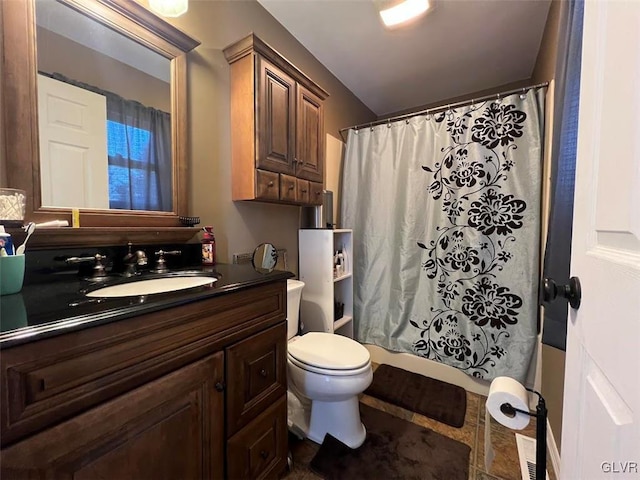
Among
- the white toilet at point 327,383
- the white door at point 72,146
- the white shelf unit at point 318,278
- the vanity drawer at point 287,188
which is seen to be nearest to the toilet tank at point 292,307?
the white toilet at point 327,383

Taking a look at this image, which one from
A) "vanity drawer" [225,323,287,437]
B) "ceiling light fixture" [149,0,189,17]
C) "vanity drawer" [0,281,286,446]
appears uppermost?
"ceiling light fixture" [149,0,189,17]

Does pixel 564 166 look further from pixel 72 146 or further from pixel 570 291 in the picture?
pixel 72 146

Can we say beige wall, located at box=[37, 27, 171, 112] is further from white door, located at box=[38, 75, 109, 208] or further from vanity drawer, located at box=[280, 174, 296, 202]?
vanity drawer, located at box=[280, 174, 296, 202]

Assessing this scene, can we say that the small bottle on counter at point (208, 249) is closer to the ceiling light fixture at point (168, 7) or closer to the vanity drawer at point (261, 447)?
the vanity drawer at point (261, 447)

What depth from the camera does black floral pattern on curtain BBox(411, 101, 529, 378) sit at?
1688mm

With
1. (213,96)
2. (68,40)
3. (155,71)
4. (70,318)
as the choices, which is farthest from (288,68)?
(70,318)

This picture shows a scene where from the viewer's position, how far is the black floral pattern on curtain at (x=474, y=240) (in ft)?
5.54

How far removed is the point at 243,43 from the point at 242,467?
71.9 inches

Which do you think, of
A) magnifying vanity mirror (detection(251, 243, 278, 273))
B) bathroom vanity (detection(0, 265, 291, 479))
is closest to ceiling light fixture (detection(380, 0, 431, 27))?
magnifying vanity mirror (detection(251, 243, 278, 273))

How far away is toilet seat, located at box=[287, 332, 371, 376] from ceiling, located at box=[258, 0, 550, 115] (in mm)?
1946

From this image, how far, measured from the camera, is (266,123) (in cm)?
143

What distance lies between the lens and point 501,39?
1816mm

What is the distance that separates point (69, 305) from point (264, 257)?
1049 millimetres

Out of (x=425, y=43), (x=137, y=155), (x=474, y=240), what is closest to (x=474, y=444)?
(x=474, y=240)
